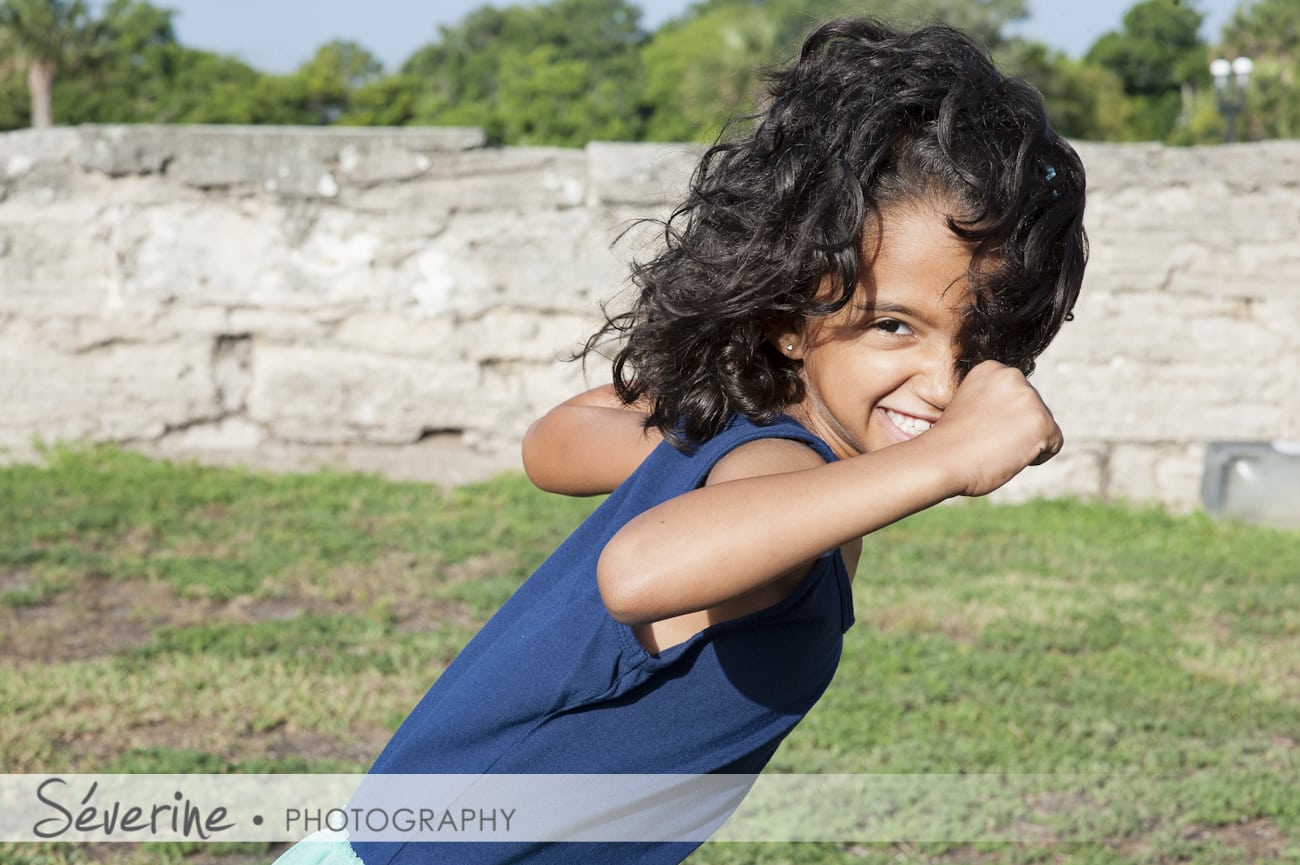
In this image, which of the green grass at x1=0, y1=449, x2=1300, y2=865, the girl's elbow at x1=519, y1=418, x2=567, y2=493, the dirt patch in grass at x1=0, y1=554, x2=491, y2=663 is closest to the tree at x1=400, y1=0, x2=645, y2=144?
the green grass at x1=0, y1=449, x2=1300, y2=865

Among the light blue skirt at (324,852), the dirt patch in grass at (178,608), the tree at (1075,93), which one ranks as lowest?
the dirt patch in grass at (178,608)

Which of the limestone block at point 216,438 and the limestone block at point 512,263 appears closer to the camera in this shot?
→ the limestone block at point 512,263

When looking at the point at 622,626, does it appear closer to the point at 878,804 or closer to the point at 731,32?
the point at 878,804

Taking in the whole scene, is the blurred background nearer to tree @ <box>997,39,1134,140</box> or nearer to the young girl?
tree @ <box>997,39,1134,140</box>

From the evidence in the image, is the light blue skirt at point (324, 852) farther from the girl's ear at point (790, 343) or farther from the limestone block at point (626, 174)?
the limestone block at point (626, 174)

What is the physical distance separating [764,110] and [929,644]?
293 centimetres

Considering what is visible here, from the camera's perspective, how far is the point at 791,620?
126 centimetres

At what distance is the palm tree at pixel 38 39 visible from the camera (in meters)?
26.8

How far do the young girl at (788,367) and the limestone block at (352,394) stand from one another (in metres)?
4.73

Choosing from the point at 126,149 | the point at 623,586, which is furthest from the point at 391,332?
the point at 623,586

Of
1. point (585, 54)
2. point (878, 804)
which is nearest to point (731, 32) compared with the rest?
point (585, 54)

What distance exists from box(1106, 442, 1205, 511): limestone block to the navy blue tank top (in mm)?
5111

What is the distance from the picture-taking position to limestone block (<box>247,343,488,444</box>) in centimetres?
607

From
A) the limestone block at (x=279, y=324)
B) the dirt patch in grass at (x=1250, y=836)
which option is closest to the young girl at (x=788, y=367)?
the dirt patch in grass at (x=1250, y=836)
